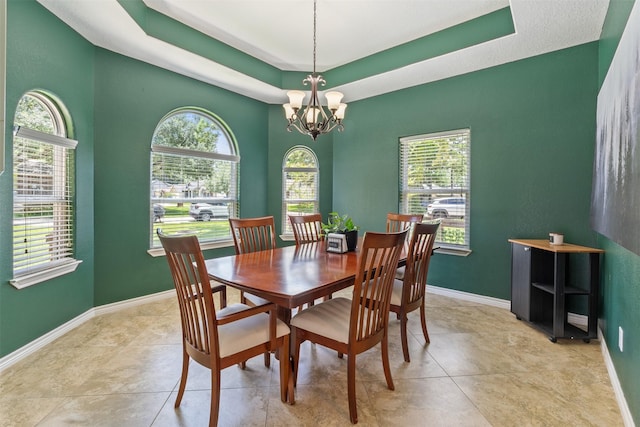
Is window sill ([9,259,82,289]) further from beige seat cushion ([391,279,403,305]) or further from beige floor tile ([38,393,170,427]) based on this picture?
beige seat cushion ([391,279,403,305])

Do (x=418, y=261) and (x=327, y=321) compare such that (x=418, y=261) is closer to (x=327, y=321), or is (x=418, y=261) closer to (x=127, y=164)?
(x=327, y=321)

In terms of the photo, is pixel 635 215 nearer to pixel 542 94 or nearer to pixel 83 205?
pixel 542 94

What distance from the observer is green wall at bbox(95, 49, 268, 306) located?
10.5 ft

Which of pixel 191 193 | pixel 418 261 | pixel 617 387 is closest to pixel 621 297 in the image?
pixel 617 387

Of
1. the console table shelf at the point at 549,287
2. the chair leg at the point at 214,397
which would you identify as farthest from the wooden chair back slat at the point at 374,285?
the console table shelf at the point at 549,287

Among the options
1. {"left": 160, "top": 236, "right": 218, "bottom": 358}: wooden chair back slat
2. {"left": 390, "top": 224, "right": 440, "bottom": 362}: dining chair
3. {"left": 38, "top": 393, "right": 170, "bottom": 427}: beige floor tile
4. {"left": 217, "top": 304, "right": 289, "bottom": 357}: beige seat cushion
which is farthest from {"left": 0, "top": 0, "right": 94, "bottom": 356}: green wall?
{"left": 390, "top": 224, "right": 440, "bottom": 362}: dining chair

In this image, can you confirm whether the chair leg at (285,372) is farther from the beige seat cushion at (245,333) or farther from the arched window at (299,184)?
the arched window at (299,184)

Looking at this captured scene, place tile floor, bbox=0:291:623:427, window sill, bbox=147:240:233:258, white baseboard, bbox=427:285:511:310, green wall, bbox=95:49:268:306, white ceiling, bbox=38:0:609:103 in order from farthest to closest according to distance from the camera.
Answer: window sill, bbox=147:240:233:258, white baseboard, bbox=427:285:511:310, green wall, bbox=95:49:268:306, white ceiling, bbox=38:0:609:103, tile floor, bbox=0:291:623:427

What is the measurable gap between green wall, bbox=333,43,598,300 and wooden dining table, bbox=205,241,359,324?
194cm

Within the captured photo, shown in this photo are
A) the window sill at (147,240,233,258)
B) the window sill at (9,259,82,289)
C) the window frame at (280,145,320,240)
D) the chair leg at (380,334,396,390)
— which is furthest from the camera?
the window frame at (280,145,320,240)

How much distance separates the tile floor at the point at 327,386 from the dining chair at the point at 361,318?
0.22m

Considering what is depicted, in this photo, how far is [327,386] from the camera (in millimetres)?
2018

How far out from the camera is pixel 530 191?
10.8 feet

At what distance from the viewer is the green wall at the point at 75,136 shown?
2246mm
